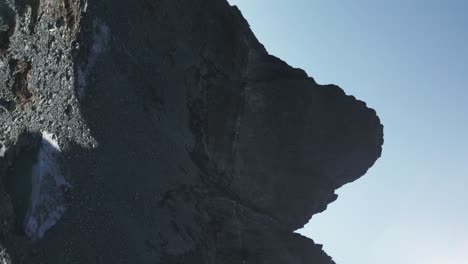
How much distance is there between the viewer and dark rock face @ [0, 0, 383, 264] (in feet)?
18.9

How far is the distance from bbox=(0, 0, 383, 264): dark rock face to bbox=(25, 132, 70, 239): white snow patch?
0.03 feet

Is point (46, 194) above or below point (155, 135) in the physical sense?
below

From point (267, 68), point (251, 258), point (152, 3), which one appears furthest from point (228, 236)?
point (152, 3)

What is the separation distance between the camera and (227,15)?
8859 millimetres

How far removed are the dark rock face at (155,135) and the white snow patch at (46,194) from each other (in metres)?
0.01

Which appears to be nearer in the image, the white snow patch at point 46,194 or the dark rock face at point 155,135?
the white snow patch at point 46,194

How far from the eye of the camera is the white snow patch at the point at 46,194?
5520 mm

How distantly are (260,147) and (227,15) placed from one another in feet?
7.45

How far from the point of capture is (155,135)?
22.6 ft

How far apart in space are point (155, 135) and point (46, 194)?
1.67m

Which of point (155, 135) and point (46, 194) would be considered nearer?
point (46, 194)

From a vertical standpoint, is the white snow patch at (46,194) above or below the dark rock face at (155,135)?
below

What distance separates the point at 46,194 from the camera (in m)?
5.62

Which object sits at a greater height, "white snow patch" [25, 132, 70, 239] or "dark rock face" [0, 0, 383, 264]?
"dark rock face" [0, 0, 383, 264]
